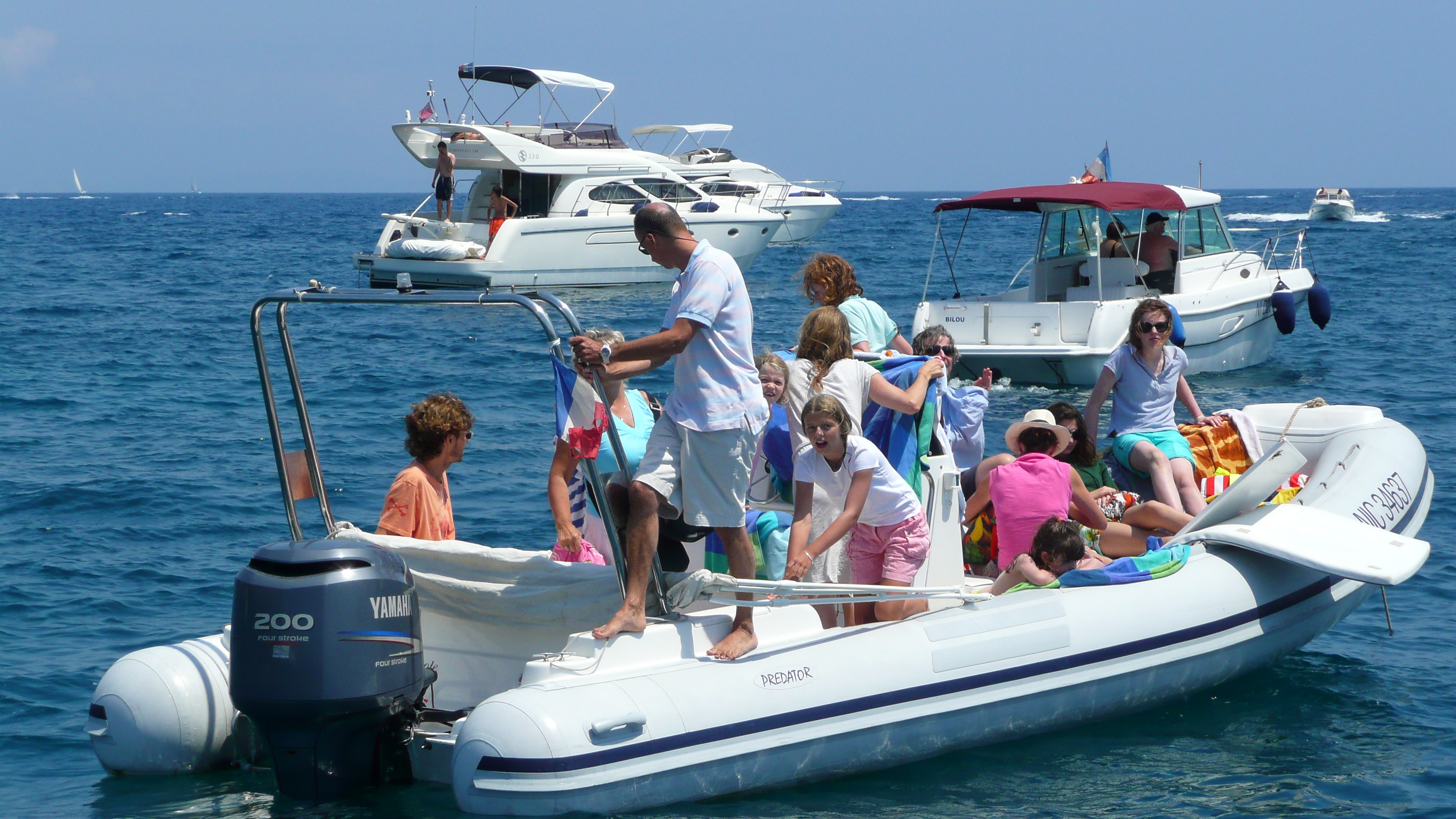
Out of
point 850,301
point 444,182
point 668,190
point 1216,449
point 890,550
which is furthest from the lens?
point 668,190

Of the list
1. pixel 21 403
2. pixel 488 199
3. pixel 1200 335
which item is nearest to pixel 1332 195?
pixel 488 199

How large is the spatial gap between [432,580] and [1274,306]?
12.8m

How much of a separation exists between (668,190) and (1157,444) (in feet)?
64.3

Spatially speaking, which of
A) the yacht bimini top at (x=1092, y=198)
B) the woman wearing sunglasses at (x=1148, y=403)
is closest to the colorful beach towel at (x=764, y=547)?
the woman wearing sunglasses at (x=1148, y=403)

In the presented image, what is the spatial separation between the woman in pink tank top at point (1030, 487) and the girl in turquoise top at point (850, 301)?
64 centimetres

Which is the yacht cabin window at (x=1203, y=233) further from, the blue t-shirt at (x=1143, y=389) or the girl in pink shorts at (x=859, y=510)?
the girl in pink shorts at (x=859, y=510)

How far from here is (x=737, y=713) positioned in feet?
14.5

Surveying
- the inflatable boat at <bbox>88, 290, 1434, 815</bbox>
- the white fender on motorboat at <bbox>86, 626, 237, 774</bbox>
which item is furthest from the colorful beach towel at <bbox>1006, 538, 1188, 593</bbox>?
the white fender on motorboat at <bbox>86, 626, 237, 774</bbox>

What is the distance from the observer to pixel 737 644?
14.9 ft

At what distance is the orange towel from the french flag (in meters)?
4.14

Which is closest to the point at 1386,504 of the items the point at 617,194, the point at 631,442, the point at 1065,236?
the point at 631,442

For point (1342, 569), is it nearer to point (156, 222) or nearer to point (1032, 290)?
point (1032, 290)

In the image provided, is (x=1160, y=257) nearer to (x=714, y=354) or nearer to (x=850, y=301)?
(x=850, y=301)

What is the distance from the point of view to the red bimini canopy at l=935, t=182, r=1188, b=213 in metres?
13.2
